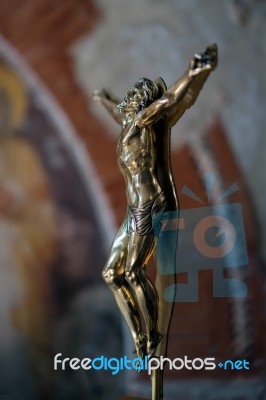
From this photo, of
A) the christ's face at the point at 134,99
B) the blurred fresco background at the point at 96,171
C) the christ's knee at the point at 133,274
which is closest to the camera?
the christ's knee at the point at 133,274

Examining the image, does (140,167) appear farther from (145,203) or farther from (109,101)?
(109,101)

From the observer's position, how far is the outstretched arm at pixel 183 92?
2.06 meters

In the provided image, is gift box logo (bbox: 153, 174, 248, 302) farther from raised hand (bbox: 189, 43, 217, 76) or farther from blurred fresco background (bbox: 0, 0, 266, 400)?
blurred fresco background (bbox: 0, 0, 266, 400)

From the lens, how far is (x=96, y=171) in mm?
5766

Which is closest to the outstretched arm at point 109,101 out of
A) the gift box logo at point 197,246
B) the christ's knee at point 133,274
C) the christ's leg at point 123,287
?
the gift box logo at point 197,246

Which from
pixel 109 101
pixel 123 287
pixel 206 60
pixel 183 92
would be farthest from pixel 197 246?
pixel 206 60

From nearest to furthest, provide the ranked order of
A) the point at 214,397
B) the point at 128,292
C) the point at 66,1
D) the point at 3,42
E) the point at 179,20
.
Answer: the point at 128,292 → the point at 214,397 → the point at 179,20 → the point at 66,1 → the point at 3,42

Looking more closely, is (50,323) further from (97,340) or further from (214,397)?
(214,397)

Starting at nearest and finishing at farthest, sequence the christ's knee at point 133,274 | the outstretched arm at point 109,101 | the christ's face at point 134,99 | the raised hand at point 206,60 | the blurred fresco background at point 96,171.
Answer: the raised hand at point 206,60, the christ's knee at point 133,274, the christ's face at point 134,99, the outstretched arm at point 109,101, the blurred fresco background at point 96,171

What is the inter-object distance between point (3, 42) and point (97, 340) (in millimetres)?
3211

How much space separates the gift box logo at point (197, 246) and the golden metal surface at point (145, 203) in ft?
0.13

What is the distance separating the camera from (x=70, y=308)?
18.9ft

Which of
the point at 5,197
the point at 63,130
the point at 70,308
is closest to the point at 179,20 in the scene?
the point at 63,130

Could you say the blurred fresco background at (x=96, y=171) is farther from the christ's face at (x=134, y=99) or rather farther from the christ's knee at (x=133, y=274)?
the christ's knee at (x=133, y=274)
